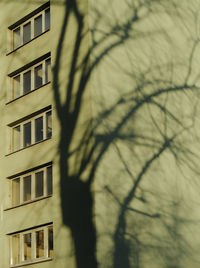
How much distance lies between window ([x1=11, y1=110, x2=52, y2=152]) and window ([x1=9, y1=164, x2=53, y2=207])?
1316mm

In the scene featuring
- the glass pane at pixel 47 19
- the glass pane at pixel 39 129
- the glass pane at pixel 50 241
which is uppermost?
the glass pane at pixel 47 19

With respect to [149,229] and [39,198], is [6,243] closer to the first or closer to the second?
[39,198]

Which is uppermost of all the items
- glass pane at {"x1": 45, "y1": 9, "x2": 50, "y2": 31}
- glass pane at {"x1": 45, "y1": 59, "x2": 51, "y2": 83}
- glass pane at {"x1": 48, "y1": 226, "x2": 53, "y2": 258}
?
glass pane at {"x1": 45, "y1": 9, "x2": 50, "y2": 31}

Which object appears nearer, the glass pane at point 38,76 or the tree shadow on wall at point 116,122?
the tree shadow on wall at point 116,122

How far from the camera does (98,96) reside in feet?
60.3

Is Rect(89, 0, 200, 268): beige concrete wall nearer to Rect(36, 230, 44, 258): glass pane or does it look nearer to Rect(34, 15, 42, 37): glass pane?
→ Rect(36, 230, 44, 258): glass pane

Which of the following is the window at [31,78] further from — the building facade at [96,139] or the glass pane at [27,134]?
the glass pane at [27,134]

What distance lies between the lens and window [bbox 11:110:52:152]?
64.9ft

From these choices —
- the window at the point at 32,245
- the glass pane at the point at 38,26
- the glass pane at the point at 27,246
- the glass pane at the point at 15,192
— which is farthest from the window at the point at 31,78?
the glass pane at the point at 27,246

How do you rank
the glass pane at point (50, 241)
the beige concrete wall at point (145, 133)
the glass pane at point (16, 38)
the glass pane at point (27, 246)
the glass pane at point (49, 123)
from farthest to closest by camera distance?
the glass pane at point (16, 38)
the glass pane at point (49, 123)
the glass pane at point (27, 246)
the glass pane at point (50, 241)
the beige concrete wall at point (145, 133)

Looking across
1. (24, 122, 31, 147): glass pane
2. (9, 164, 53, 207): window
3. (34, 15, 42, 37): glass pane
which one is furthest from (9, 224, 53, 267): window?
(34, 15, 42, 37): glass pane

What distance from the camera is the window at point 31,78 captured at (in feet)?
67.7

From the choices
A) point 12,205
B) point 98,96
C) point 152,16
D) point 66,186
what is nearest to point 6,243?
point 12,205

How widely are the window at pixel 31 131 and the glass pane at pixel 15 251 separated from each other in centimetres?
379
